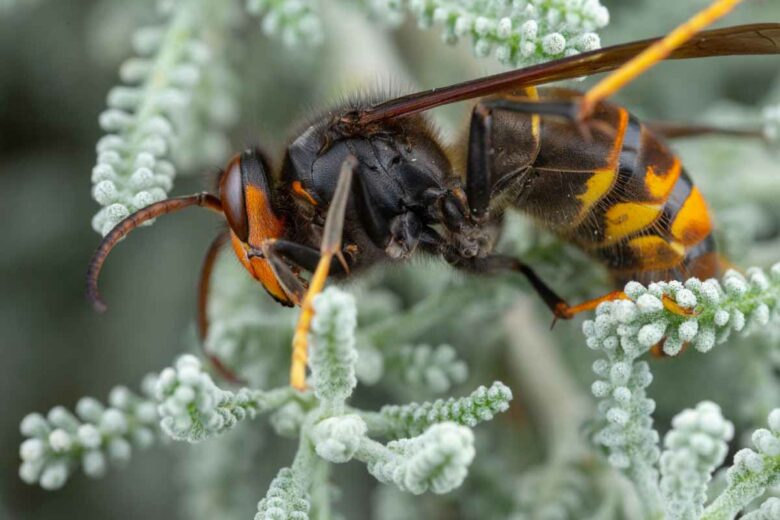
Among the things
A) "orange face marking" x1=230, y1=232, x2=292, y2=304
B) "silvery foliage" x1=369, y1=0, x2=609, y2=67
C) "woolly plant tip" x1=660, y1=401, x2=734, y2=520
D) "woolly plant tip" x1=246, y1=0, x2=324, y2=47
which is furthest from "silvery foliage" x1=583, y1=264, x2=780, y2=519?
"woolly plant tip" x1=246, y1=0, x2=324, y2=47

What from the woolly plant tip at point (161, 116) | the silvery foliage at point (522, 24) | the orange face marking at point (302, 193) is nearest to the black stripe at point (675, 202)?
the silvery foliage at point (522, 24)

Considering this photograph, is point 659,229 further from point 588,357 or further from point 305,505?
point 305,505

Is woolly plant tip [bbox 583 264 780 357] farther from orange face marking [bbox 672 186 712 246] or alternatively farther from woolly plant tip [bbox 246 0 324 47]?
woolly plant tip [bbox 246 0 324 47]

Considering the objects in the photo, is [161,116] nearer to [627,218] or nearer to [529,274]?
[529,274]

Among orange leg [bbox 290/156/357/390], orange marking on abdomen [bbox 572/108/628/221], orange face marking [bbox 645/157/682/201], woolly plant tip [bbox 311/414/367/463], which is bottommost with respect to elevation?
orange face marking [bbox 645/157/682/201]

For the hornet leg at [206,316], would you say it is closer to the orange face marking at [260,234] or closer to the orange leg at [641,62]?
the orange face marking at [260,234]

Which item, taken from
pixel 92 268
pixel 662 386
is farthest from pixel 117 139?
pixel 662 386

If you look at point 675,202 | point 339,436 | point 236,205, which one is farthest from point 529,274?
point 339,436
